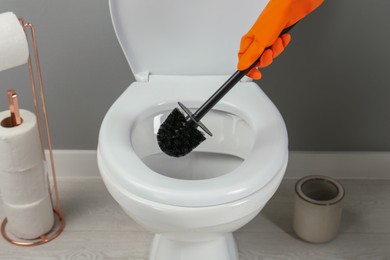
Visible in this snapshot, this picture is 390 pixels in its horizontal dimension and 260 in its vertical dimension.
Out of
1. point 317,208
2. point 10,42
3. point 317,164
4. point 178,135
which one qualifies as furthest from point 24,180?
point 317,164

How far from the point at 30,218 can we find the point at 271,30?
80cm

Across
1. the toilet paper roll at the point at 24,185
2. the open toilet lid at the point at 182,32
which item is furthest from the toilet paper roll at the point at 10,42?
the toilet paper roll at the point at 24,185

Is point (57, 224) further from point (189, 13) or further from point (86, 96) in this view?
point (189, 13)

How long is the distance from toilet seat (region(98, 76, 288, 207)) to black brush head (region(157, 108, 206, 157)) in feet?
0.24

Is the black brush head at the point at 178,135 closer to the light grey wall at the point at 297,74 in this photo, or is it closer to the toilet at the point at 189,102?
the toilet at the point at 189,102

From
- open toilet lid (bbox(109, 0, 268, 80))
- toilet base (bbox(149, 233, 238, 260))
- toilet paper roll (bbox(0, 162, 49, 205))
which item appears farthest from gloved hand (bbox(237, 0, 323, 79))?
toilet paper roll (bbox(0, 162, 49, 205))

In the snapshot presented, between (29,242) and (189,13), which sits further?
(29,242)

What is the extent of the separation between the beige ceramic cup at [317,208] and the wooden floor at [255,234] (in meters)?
0.03

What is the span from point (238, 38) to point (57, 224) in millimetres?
684

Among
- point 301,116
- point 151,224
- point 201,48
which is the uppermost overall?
point 201,48

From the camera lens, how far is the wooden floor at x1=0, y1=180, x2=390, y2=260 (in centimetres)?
149

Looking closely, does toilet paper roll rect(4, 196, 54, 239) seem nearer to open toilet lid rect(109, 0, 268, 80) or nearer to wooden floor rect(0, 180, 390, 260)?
wooden floor rect(0, 180, 390, 260)

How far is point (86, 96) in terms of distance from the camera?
1.63m

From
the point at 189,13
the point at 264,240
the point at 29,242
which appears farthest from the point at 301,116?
the point at 29,242
